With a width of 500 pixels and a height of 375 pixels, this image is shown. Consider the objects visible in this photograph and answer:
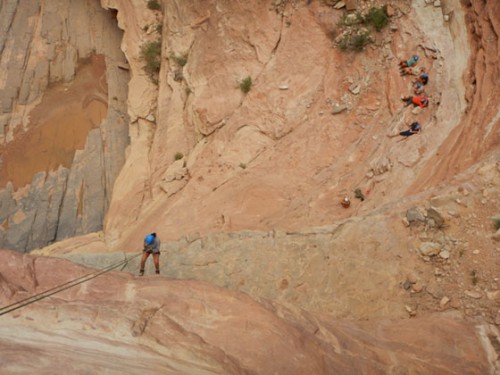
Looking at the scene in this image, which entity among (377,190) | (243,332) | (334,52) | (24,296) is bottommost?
(243,332)

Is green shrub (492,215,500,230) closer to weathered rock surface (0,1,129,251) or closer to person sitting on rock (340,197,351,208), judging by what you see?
person sitting on rock (340,197,351,208)

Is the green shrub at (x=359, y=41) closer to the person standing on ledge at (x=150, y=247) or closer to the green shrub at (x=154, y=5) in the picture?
the person standing on ledge at (x=150, y=247)

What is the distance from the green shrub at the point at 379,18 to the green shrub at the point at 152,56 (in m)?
8.08

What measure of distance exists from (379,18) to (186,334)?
27.2 ft

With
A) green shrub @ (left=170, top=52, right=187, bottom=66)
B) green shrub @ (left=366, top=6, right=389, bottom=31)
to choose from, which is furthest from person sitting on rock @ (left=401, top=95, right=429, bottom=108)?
green shrub @ (left=170, top=52, right=187, bottom=66)

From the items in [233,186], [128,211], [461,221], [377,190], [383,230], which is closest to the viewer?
[461,221]

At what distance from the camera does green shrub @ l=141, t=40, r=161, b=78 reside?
1551 centimetres

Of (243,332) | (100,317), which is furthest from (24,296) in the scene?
(243,332)

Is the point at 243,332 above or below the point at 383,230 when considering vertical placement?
below

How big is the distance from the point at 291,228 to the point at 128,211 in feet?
19.9

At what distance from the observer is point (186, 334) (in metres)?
4.40

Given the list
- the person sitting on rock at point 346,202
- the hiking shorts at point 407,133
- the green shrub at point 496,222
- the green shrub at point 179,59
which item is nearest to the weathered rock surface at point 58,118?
the green shrub at point 179,59

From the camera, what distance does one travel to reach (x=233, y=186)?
34.5ft

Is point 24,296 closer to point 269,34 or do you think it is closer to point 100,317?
point 100,317
